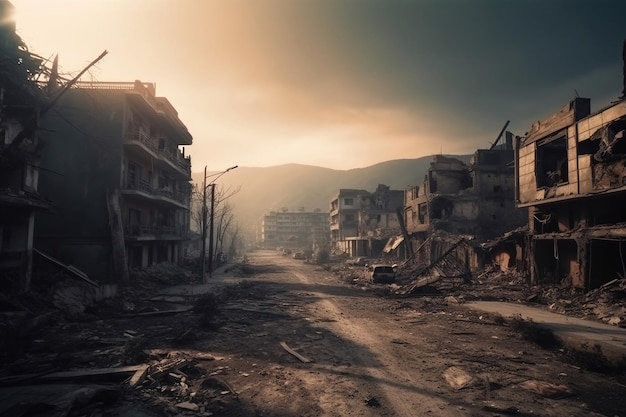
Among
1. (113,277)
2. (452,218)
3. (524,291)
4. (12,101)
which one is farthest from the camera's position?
(452,218)

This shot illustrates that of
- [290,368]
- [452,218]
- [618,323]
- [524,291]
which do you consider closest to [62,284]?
[290,368]

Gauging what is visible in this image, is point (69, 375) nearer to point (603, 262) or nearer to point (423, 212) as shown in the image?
point (603, 262)

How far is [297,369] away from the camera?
8766mm

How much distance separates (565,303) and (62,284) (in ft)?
73.4

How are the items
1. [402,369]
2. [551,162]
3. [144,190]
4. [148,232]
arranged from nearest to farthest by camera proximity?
[402,369]
[551,162]
[148,232]
[144,190]

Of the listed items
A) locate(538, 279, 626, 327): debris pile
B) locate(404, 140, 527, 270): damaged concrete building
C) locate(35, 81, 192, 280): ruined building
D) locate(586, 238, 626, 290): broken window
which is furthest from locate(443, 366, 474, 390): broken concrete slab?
locate(404, 140, 527, 270): damaged concrete building

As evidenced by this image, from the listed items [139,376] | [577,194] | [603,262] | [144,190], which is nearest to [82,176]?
[144,190]

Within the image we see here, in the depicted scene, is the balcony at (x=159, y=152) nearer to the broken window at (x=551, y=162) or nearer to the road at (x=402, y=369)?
the road at (x=402, y=369)

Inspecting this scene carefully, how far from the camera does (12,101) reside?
14.9 meters

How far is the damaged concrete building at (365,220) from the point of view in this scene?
54.8 meters

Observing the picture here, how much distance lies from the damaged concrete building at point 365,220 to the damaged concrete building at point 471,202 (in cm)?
1239

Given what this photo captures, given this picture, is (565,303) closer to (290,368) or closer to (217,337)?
(290,368)

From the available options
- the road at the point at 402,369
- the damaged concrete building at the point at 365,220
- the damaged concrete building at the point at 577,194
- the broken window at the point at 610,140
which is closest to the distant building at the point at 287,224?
the damaged concrete building at the point at 365,220

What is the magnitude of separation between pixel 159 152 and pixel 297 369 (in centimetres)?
2600
